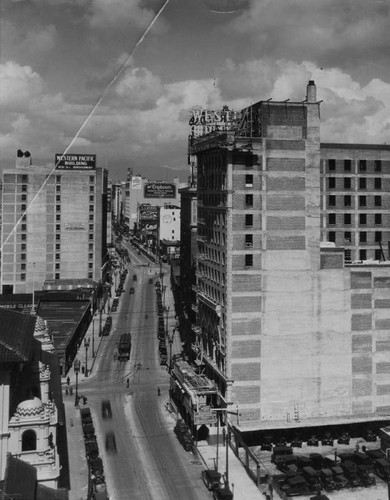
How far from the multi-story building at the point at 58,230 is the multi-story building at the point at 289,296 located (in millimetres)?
78985

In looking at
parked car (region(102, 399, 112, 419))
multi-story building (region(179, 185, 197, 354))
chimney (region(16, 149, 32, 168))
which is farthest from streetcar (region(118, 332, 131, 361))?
chimney (region(16, 149, 32, 168))

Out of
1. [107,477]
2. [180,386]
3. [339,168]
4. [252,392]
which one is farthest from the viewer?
[339,168]

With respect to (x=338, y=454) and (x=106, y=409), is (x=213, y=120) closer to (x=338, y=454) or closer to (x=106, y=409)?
(x=106, y=409)

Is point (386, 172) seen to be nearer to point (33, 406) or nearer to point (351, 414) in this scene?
point (351, 414)

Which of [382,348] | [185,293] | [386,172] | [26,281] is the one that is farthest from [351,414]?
[26,281]

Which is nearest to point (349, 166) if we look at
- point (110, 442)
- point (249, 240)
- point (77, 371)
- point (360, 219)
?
point (360, 219)

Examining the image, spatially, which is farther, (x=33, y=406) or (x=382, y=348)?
(x=382, y=348)

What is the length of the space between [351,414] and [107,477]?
30772 mm

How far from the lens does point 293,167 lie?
72.4 meters

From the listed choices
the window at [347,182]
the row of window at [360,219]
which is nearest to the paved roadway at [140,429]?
the row of window at [360,219]

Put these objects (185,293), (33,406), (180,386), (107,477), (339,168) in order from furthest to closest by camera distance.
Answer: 1. (185,293)
2. (339,168)
3. (180,386)
4. (107,477)
5. (33,406)

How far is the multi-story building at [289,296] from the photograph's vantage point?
7212 cm

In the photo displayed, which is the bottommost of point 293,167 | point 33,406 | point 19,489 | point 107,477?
point 107,477

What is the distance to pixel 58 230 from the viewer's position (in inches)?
5807
